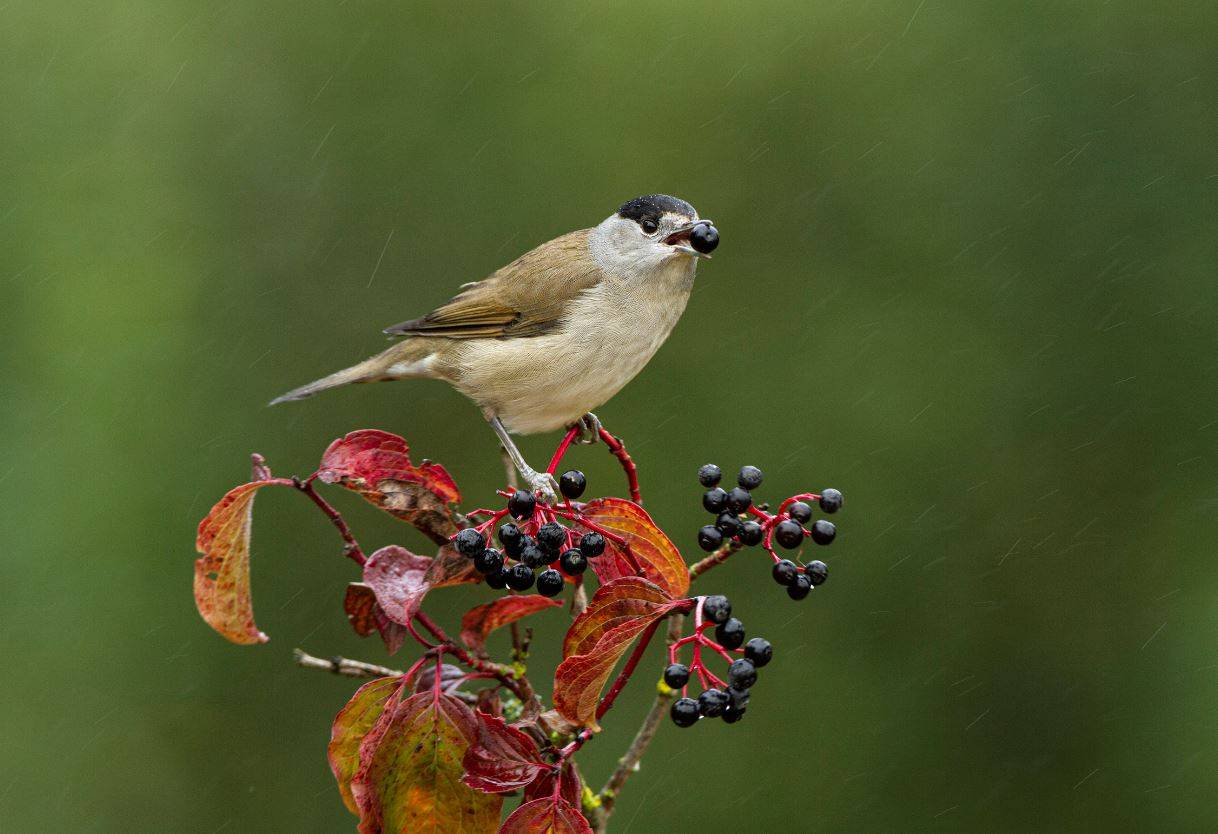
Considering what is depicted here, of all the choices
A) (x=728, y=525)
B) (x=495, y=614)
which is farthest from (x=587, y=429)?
(x=728, y=525)

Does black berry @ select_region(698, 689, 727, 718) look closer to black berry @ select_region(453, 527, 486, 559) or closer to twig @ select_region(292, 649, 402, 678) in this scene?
black berry @ select_region(453, 527, 486, 559)

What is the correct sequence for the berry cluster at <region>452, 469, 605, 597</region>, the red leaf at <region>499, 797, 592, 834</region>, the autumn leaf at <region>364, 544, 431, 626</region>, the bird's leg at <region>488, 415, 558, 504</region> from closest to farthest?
the red leaf at <region>499, 797, 592, 834</region>
the autumn leaf at <region>364, 544, 431, 626</region>
the berry cluster at <region>452, 469, 605, 597</region>
the bird's leg at <region>488, 415, 558, 504</region>

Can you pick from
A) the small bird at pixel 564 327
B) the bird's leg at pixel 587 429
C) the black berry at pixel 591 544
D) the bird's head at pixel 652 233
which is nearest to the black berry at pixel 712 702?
the black berry at pixel 591 544

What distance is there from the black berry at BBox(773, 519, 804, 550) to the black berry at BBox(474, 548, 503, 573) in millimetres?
528

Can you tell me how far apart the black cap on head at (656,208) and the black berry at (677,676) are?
1.97 metres

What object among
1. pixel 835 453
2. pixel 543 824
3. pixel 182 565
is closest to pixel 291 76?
pixel 182 565

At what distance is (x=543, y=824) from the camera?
210 cm

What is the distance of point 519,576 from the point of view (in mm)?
2357

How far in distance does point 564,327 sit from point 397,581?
1.84 meters

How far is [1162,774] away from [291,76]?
218 inches

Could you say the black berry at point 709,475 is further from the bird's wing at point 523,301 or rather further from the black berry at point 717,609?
the bird's wing at point 523,301

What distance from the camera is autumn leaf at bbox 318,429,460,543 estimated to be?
7.68 feet

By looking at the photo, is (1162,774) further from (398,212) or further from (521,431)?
(398,212)

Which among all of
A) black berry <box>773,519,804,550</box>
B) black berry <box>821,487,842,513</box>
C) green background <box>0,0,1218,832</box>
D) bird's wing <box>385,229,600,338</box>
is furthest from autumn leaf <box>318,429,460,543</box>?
green background <box>0,0,1218,832</box>
